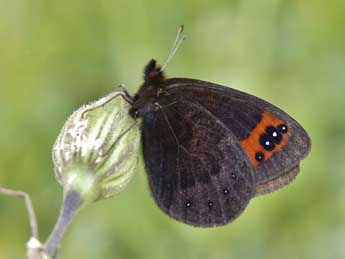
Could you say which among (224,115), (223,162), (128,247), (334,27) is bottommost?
(128,247)

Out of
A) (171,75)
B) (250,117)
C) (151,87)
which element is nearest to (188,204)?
(250,117)

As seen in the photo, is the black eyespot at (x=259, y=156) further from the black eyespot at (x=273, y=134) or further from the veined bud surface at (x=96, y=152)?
the veined bud surface at (x=96, y=152)

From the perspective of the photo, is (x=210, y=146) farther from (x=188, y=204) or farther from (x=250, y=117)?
(x=188, y=204)

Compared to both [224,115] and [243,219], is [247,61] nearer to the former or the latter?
[243,219]

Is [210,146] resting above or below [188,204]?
above

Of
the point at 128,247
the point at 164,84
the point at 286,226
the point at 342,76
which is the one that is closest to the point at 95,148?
the point at 164,84

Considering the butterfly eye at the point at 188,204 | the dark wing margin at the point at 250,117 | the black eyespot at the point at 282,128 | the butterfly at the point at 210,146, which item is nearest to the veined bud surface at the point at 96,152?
the butterfly at the point at 210,146
